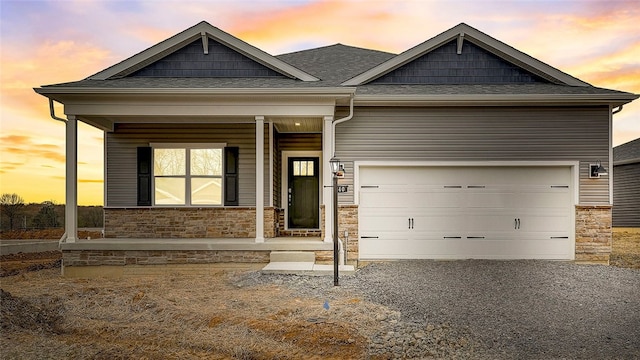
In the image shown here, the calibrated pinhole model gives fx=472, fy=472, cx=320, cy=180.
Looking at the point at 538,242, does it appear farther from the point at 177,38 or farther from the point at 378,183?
the point at 177,38

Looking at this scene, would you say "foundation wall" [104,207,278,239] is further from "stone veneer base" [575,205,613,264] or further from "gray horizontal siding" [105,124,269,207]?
"stone veneer base" [575,205,613,264]

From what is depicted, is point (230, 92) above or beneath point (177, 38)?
beneath

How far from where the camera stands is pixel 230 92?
910cm

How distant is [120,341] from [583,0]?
1071cm

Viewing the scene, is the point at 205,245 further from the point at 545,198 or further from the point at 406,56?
the point at 545,198

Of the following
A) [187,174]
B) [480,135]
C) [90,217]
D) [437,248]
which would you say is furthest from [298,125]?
[90,217]

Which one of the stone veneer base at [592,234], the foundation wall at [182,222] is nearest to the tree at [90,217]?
the foundation wall at [182,222]

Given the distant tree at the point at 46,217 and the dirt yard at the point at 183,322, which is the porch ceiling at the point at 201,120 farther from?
the distant tree at the point at 46,217

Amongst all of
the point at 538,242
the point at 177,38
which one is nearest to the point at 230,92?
the point at 177,38

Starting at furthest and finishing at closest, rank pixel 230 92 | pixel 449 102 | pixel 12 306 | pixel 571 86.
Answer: pixel 571 86, pixel 449 102, pixel 230 92, pixel 12 306

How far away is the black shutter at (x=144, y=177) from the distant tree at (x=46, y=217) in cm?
1096

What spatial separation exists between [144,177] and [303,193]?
389 centimetres

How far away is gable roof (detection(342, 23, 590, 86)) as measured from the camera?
10.6 meters

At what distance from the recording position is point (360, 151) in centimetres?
1003
